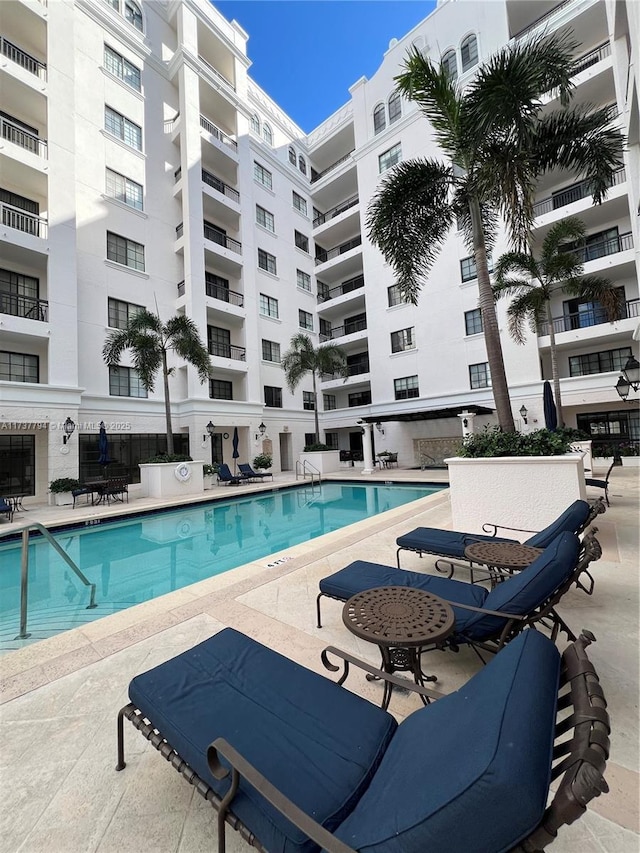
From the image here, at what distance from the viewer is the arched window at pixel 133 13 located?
18953 mm

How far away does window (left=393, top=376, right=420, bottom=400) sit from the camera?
2231 centimetres

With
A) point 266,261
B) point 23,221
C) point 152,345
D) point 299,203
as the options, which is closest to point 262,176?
point 299,203

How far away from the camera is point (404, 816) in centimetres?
100

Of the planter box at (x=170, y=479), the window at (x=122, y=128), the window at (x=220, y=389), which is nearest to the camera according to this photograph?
the planter box at (x=170, y=479)

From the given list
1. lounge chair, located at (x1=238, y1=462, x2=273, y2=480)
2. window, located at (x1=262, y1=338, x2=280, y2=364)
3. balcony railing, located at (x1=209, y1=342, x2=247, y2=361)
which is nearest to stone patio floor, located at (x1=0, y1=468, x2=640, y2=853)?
lounge chair, located at (x1=238, y1=462, x2=273, y2=480)

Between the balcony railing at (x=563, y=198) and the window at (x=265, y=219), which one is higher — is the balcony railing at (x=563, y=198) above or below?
below

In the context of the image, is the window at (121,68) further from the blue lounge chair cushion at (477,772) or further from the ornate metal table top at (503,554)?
the blue lounge chair cushion at (477,772)

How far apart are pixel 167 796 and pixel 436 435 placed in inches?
831

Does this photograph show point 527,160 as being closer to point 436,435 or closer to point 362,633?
point 362,633

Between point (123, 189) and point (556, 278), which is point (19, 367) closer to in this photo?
point (123, 189)

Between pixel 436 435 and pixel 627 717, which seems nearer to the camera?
pixel 627 717

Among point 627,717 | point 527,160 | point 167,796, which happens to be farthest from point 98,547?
point 527,160

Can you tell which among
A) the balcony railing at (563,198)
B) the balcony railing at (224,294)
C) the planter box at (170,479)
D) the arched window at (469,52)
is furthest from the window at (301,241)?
the planter box at (170,479)

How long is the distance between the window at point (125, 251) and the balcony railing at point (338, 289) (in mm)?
13570
